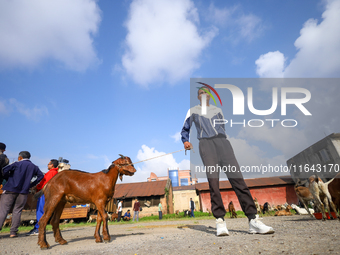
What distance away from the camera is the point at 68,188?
141 inches

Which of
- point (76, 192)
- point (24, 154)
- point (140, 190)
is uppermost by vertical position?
point (140, 190)

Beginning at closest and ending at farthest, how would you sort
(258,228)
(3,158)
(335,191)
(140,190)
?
(258,228) < (3,158) < (335,191) < (140,190)

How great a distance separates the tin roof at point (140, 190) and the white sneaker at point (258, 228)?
2295 centimetres

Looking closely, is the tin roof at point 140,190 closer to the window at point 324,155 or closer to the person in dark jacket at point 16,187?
the window at point 324,155

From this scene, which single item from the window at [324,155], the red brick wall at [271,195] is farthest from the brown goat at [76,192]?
the red brick wall at [271,195]

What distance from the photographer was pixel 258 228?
2885mm

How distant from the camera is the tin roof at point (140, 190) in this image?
983 inches

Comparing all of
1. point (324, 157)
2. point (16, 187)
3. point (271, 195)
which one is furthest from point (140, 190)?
point (16, 187)

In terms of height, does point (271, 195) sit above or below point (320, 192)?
above

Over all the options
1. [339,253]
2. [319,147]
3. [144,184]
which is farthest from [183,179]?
[339,253]

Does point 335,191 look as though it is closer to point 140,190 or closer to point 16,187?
point 16,187

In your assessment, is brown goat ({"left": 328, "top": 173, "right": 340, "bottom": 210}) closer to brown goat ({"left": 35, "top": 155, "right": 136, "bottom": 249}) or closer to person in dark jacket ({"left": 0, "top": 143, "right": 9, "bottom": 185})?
brown goat ({"left": 35, "top": 155, "right": 136, "bottom": 249})

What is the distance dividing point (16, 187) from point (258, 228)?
5.72 m

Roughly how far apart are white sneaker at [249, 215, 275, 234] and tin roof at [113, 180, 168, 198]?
2295cm
